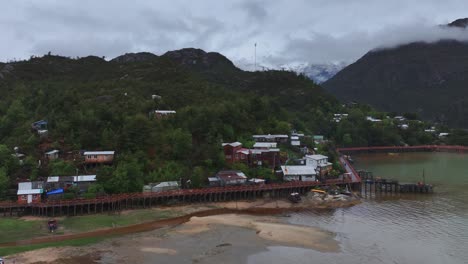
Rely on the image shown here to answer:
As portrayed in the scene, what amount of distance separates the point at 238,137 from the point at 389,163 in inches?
2083

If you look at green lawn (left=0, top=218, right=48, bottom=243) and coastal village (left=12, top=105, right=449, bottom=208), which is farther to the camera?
coastal village (left=12, top=105, right=449, bottom=208)

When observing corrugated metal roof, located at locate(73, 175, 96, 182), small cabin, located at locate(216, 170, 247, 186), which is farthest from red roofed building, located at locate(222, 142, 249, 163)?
corrugated metal roof, located at locate(73, 175, 96, 182)

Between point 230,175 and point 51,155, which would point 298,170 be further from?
point 51,155

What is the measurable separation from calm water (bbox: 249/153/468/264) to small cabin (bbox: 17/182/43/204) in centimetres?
3651

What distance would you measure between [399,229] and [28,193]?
5367 centimetres

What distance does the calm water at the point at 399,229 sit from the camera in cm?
4672

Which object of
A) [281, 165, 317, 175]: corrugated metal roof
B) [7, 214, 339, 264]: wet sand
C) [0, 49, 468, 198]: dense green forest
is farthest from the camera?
[281, 165, 317, 175]: corrugated metal roof

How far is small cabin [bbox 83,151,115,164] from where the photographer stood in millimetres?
75938

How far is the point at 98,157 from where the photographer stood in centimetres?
7638

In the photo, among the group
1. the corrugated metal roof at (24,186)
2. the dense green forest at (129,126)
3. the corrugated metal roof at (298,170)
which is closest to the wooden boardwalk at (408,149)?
the dense green forest at (129,126)

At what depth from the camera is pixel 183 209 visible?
68688 mm

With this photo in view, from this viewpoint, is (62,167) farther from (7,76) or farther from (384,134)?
(384,134)

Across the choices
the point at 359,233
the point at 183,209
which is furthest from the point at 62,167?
the point at 359,233

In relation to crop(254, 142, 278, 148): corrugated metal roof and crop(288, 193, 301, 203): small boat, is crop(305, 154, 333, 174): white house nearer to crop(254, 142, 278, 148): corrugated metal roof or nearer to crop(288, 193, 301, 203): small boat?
crop(254, 142, 278, 148): corrugated metal roof
